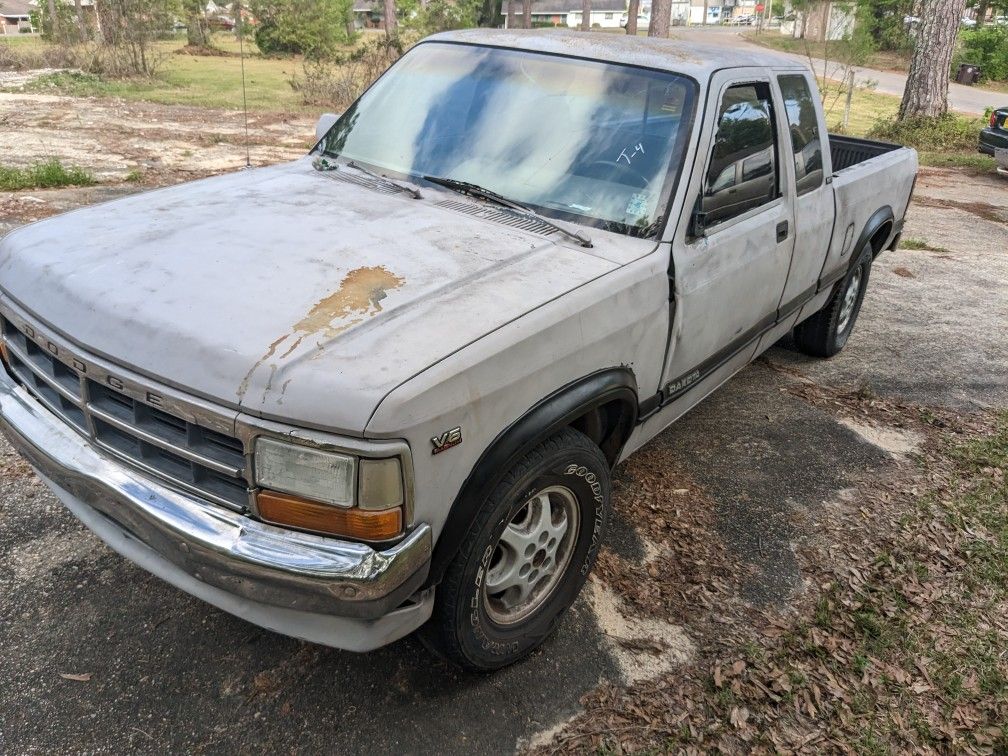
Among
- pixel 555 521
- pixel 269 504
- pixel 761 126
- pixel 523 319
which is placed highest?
pixel 761 126

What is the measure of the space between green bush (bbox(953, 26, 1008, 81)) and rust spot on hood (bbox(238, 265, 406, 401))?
37724 millimetres

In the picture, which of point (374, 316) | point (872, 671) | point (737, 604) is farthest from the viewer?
point (737, 604)

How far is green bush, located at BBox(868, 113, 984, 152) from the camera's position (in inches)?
612

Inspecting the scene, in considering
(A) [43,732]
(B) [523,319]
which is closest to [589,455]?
(B) [523,319]

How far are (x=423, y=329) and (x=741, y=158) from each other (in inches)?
75.7

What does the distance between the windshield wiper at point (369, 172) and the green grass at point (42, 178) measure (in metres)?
6.77

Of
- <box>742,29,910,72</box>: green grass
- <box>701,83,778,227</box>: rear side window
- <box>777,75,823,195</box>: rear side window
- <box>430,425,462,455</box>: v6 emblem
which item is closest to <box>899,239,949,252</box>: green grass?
<box>777,75,823,195</box>: rear side window

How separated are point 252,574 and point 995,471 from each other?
12.6 ft

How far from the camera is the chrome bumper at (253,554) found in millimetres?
1954

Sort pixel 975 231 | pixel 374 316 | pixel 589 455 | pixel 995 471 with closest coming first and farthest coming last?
pixel 374 316
pixel 589 455
pixel 995 471
pixel 975 231

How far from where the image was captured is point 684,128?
311 cm

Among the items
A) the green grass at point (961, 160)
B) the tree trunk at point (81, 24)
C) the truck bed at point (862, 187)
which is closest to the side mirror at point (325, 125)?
the truck bed at point (862, 187)

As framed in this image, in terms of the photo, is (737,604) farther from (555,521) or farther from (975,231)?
(975,231)

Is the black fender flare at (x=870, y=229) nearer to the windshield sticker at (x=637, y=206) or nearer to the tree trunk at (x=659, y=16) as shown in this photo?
the windshield sticker at (x=637, y=206)
